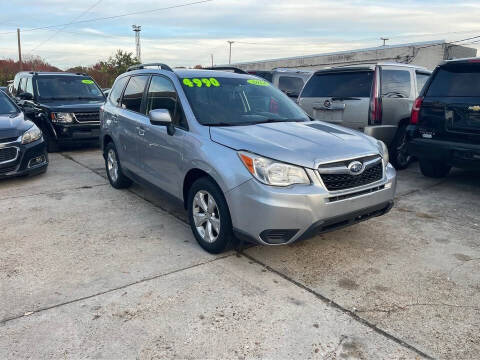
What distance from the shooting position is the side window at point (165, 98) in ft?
13.9

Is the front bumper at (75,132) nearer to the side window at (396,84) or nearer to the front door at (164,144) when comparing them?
the front door at (164,144)

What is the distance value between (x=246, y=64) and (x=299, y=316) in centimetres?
3690

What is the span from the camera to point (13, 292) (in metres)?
3.23

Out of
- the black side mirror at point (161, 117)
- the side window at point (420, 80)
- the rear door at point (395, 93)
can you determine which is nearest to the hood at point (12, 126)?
the black side mirror at point (161, 117)

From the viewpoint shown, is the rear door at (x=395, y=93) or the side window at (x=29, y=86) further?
the side window at (x=29, y=86)

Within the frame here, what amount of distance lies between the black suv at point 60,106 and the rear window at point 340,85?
5108 millimetres

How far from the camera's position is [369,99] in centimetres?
657

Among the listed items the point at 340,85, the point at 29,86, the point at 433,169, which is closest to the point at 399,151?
the point at 433,169

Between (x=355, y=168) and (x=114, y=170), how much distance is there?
3.91m

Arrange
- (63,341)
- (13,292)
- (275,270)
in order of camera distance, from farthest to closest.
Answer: (275,270) < (13,292) < (63,341)

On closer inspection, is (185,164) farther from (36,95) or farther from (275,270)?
(36,95)

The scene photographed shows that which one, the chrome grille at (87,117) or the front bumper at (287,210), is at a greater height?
the chrome grille at (87,117)

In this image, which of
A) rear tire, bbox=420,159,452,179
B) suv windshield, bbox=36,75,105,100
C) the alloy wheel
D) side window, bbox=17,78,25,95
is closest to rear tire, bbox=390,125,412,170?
Answer: rear tire, bbox=420,159,452,179

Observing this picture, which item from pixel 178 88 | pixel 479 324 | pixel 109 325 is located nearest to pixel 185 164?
pixel 178 88
